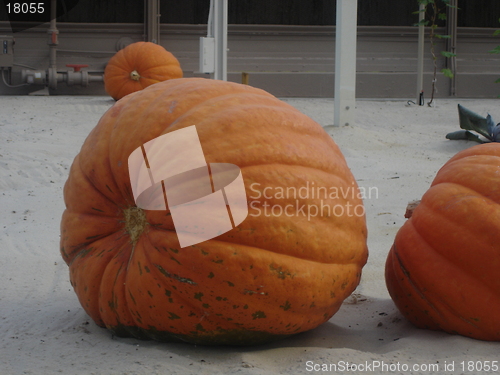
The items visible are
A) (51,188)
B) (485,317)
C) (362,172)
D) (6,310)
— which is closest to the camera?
(485,317)

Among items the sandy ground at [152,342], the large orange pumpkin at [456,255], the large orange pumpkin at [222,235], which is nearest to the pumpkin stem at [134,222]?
the large orange pumpkin at [222,235]

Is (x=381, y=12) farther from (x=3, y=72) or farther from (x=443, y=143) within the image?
(x=3, y=72)

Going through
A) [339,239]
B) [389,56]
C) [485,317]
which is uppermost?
[389,56]

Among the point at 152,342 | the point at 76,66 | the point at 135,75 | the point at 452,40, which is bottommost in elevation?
the point at 152,342

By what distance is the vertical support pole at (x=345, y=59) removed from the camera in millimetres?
5473

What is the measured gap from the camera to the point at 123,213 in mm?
1608

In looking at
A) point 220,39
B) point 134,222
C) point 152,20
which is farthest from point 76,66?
point 134,222

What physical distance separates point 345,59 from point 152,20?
5483 mm

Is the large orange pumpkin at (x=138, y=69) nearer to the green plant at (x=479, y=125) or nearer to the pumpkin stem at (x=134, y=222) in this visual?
the green plant at (x=479, y=125)

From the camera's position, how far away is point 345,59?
5.61 meters

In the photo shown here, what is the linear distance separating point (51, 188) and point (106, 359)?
2602mm

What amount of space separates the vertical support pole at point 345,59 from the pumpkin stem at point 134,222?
173 inches

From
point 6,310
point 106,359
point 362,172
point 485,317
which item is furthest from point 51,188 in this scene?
point 485,317

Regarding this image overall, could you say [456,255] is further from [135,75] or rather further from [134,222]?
[135,75]
